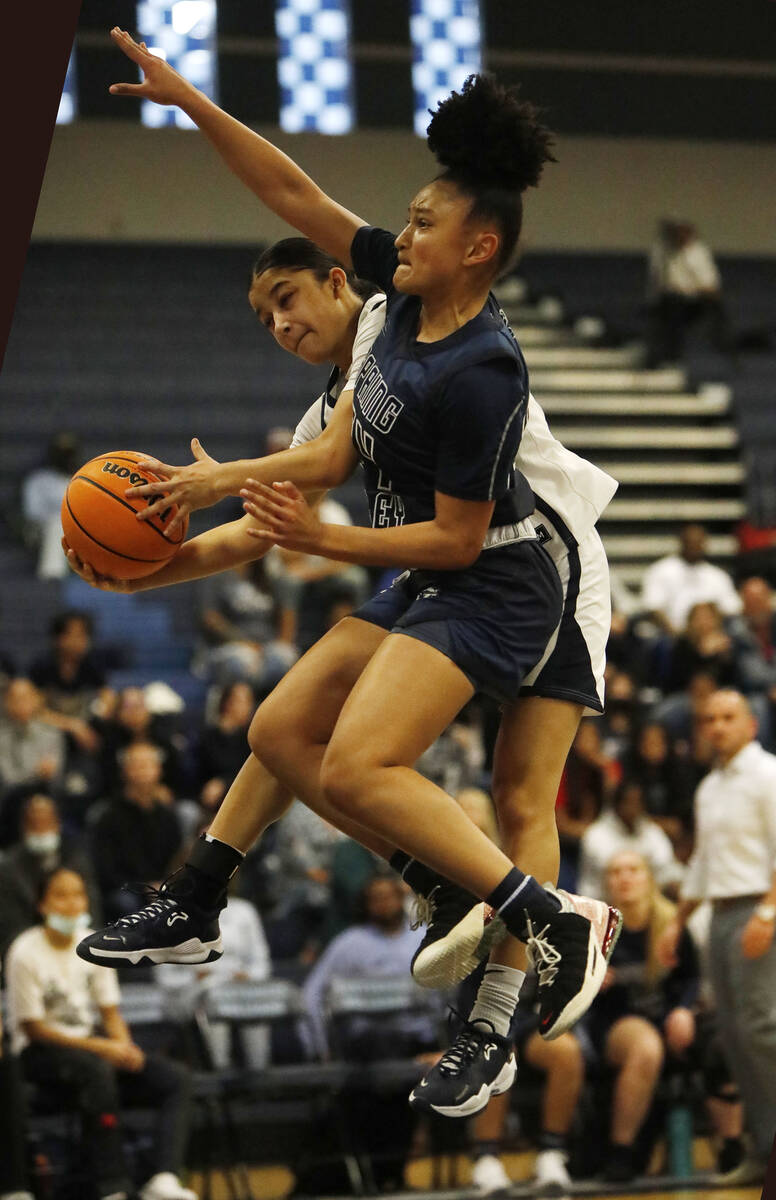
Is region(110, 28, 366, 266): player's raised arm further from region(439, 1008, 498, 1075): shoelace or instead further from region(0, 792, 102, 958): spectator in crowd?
region(0, 792, 102, 958): spectator in crowd

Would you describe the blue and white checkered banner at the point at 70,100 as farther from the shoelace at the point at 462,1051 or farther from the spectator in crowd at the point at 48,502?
the shoelace at the point at 462,1051

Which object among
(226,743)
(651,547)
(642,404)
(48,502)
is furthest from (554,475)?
(642,404)

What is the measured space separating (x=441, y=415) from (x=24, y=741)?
5.67m

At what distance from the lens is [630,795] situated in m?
7.72

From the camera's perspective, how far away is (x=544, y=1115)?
7.23 metres

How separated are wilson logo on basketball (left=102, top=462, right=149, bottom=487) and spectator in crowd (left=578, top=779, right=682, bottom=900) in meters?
4.31

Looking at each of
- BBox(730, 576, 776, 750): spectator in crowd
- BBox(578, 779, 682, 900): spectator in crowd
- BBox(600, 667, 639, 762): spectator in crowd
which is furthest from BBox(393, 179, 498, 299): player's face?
BBox(730, 576, 776, 750): spectator in crowd

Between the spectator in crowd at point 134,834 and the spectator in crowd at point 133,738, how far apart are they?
511 mm

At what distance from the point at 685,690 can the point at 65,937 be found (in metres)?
4.12

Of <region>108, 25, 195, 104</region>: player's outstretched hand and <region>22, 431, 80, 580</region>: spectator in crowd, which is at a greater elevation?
<region>108, 25, 195, 104</region>: player's outstretched hand

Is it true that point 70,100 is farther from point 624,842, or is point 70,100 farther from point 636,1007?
point 636,1007

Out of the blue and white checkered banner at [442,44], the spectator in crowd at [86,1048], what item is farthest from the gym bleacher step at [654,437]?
the spectator in crowd at [86,1048]

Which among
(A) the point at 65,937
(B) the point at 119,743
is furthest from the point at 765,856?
(B) the point at 119,743

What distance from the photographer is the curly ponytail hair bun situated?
3389 mm
